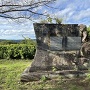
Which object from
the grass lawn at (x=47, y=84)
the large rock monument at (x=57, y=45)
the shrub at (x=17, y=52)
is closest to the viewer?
the grass lawn at (x=47, y=84)

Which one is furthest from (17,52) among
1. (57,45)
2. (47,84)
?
(47,84)

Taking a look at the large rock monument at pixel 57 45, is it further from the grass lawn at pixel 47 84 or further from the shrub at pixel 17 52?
the shrub at pixel 17 52

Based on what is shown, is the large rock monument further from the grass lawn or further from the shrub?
the shrub

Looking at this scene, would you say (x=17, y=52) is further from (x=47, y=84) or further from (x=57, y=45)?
(x=47, y=84)

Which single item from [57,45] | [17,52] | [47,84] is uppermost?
[57,45]

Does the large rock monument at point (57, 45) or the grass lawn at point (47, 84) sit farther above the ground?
the large rock monument at point (57, 45)

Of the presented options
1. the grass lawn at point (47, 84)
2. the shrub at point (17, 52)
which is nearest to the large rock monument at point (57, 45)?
the grass lawn at point (47, 84)

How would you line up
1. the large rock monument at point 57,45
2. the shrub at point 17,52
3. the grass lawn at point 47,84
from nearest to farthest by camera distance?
the grass lawn at point 47,84, the large rock monument at point 57,45, the shrub at point 17,52

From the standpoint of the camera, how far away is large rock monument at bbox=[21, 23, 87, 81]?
882cm

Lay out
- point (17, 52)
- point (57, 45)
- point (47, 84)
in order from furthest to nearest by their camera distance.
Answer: point (17, 52) < point (57, 45) < point (47, 84)

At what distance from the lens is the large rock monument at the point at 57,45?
882 cm

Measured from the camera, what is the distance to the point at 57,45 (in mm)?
8961

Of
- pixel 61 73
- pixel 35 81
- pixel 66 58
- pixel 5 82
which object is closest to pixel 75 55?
pixel 66 58

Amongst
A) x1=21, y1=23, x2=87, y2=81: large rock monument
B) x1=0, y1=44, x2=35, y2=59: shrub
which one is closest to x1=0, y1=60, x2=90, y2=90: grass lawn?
x1=21, y1=23, x2=87, y2=81: large rock monument
